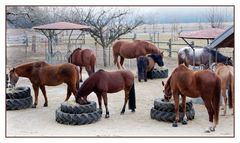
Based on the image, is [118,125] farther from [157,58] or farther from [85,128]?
[157,58]

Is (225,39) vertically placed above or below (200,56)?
above

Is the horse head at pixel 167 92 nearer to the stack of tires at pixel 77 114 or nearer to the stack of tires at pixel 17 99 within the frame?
the stack of tires at pixel 77 114

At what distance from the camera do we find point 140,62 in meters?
14.2

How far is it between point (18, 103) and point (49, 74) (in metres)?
1.14

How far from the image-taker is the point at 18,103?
9.73 m

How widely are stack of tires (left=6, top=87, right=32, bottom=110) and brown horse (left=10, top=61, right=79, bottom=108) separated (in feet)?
0.74

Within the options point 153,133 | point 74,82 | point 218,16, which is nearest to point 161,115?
point 153,133

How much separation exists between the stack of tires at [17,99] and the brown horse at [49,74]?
224 mm

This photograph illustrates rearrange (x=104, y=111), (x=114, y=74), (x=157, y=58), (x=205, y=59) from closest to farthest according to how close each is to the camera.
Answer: (x=114, y=74), (x=104, y=111), (x=205, y=59), (x=157, y=58)

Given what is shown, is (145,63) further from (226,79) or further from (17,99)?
(17,99)

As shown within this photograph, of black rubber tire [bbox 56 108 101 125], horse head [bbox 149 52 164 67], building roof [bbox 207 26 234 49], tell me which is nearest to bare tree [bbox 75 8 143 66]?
horse head [bbox 149 52 164 67]

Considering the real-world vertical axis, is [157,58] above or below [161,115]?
above

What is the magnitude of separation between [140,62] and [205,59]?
2.48m

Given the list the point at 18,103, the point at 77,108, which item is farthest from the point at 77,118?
the point at 18,103
